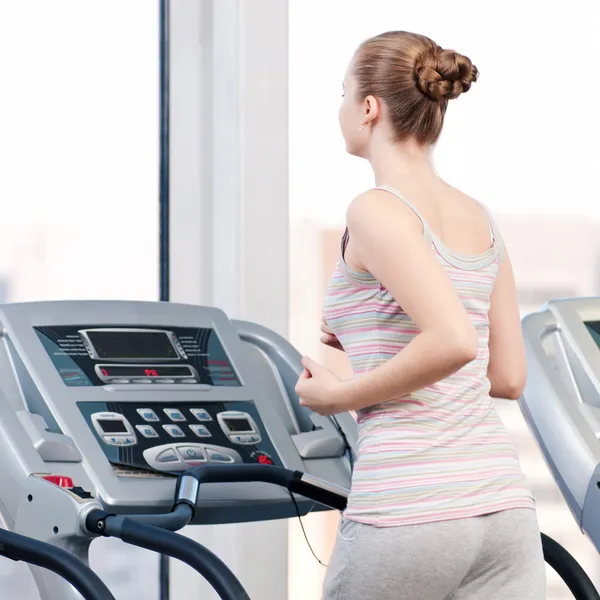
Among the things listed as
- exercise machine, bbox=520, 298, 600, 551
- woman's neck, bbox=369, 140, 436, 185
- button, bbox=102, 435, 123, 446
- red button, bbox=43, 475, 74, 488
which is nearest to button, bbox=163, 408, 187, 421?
button, bbox=102, 435, 123, 446

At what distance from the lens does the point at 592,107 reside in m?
3.12

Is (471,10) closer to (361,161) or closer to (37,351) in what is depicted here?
(361,161)

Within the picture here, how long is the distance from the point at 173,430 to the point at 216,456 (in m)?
0.09

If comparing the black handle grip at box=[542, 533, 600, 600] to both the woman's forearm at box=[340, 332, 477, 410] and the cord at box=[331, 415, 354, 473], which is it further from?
the woman's forearm at box=[340, 332, 477, 410]

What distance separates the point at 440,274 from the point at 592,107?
6.57 feet

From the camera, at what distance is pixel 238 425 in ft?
6.25

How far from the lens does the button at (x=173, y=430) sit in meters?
1.80

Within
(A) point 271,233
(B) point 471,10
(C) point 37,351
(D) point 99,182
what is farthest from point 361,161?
(C) point 37,351

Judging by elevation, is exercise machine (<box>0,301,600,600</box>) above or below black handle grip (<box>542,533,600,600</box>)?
above

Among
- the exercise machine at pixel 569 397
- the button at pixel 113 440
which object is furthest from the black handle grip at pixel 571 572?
the button at pixel 113 440

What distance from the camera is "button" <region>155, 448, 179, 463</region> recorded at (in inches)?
68.6

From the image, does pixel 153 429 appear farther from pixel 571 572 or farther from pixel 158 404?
pixel 571 572

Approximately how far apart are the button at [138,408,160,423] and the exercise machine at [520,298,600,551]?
29.9 inches

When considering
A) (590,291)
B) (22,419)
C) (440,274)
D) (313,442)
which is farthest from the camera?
(590,291)
